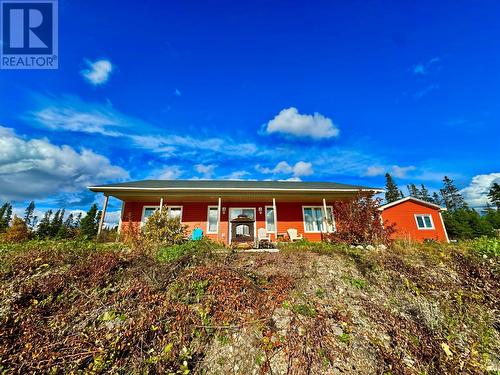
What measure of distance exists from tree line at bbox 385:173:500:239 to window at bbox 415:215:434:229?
3.42m

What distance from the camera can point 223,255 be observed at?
Answer: 21.2 ft

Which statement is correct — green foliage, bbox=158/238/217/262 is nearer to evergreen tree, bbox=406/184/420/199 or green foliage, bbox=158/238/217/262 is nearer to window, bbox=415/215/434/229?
window, bbox=415/215/434/229

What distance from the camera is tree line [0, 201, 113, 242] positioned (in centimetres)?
936

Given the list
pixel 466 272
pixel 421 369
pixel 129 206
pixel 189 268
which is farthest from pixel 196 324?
pixel 129 206

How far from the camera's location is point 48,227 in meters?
31.8

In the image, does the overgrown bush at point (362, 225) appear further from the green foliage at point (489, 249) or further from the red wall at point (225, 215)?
the red wall at point (225, 215)


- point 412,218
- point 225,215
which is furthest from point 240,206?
point 412,218

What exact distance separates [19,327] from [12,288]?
153 cm

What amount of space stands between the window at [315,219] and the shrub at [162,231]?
322 inches

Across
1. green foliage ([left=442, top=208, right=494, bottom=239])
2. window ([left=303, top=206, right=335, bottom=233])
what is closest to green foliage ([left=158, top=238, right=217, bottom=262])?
window ([left=303, top=206, right=335, bottom=233])

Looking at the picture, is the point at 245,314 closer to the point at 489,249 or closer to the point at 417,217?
the point at 489,249

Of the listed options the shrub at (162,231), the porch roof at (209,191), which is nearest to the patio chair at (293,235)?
the porch roof at (209,191)

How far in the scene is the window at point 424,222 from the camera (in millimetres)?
17297

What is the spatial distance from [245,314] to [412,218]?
19003 mm
